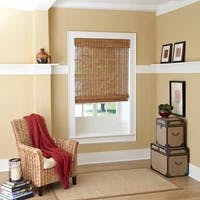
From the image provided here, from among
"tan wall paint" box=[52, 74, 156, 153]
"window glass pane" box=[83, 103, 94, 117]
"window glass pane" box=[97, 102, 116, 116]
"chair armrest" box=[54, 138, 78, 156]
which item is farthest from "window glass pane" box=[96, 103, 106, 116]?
"chair armrest" box=[54, 138, 78, 156]

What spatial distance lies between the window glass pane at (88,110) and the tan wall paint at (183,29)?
1.34 metres

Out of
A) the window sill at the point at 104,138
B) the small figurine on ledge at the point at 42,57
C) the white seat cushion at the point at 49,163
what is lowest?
the white seat cushion at the point at 49,163

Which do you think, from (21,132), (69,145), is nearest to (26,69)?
(21,132)

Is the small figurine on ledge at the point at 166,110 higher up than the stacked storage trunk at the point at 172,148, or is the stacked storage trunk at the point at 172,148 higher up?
the small figurine on ledge at the point at 166,110

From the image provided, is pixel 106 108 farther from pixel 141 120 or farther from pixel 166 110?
pixel 166 110

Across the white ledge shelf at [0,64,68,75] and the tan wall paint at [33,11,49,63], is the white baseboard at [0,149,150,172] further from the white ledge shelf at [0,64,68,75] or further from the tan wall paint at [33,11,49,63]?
the tan wall paint at [33,11,49,63]

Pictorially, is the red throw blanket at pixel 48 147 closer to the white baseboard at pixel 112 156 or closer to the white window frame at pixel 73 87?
the white window frame at pixel 73 87

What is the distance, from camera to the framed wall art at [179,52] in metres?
5.33

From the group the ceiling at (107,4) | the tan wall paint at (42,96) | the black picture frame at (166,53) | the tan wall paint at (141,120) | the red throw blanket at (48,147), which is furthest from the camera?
the tan wall paint at (141,120)

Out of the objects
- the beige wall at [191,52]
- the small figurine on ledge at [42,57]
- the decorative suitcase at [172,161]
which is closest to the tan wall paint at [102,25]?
the small figurine on ledge at [42,57]

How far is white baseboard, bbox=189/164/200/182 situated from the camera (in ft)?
16.5

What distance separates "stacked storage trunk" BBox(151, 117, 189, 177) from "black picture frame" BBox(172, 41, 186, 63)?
2.84ft

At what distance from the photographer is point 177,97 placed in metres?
5.49

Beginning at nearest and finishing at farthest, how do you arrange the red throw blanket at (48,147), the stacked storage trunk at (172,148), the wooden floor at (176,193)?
1. the wooden floor at (176,193)
2. the red throw blanket at (48,147)
3. the stacked storage trunk at (172,148)
